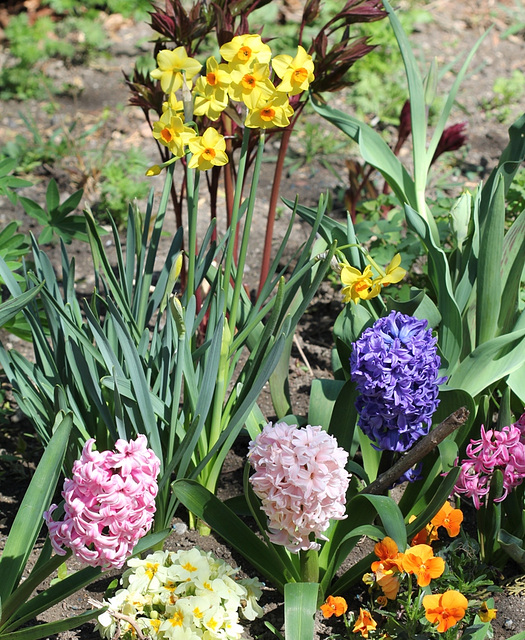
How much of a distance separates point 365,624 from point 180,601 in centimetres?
40

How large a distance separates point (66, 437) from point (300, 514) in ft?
1.56

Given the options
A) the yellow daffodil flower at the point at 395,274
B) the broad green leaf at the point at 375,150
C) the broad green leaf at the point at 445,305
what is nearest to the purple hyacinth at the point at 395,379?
the yellow daffodil flower at the point at 395,274

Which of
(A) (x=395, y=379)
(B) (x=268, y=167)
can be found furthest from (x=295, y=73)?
(B) (x=268, y=167)

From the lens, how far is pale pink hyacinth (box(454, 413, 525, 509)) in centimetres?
160

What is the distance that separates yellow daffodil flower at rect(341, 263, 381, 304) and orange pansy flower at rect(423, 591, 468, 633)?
24.9 inches

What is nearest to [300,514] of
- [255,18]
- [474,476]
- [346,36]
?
[474,476]

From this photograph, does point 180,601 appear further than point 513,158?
No

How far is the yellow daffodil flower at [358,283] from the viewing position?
1.62 meters

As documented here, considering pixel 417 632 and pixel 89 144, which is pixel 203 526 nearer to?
pixel 417 632

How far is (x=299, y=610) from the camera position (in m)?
1.46

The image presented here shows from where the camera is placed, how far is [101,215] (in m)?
3.18

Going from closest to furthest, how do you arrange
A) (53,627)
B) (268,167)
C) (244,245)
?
1. (53,627)
2. (244,245)
3. (268,167)

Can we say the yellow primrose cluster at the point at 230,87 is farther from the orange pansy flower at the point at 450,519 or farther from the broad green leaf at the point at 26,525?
the orange pansy flower at the point at 450,519

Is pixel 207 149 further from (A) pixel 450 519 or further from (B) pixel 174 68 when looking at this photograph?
(A) pixel 450 519
